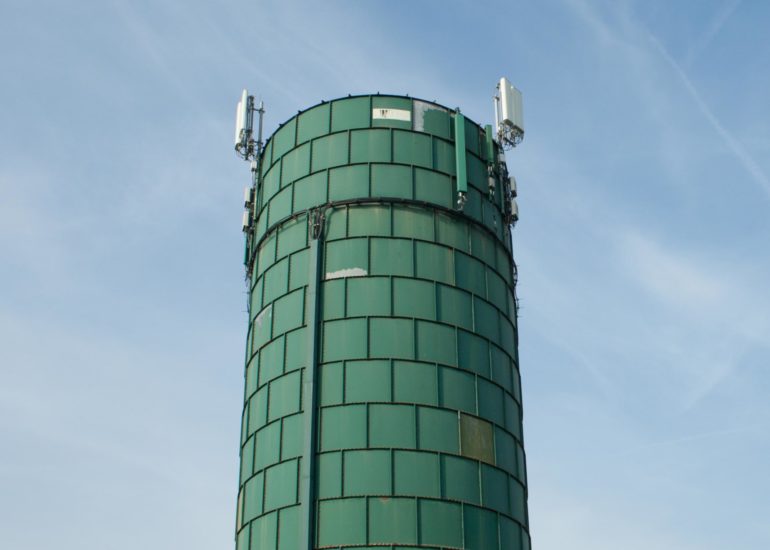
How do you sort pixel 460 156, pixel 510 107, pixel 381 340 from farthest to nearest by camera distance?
pixel 510 107 → pixel 460 156 → pixel 381 340

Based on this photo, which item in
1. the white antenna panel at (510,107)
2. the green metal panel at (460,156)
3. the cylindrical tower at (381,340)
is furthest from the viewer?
the white antenna panel at (510,107)

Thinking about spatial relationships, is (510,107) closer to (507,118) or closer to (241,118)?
(507,118)

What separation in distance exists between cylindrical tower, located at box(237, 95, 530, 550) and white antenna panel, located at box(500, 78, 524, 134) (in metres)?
1.55

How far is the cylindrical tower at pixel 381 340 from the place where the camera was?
38.4 meters

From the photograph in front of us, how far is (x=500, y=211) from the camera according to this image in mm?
47406

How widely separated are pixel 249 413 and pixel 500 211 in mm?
14308

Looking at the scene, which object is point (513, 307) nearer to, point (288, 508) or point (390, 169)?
point (390, 169)

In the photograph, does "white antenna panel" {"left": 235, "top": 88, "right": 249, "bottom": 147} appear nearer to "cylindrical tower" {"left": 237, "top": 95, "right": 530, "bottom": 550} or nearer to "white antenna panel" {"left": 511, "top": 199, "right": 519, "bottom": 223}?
"cylindrical tower" {"left": 237, "top": 95, "right": 530, "bottom": 550}

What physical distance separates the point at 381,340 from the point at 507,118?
13.8 m

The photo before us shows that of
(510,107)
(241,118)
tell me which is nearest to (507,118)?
(510,107)

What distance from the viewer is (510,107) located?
4916 centimetres

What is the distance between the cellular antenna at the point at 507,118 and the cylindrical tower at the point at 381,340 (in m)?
0.97

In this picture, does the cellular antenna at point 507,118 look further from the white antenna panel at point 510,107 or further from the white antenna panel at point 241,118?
the white antenna panel at point 241,118

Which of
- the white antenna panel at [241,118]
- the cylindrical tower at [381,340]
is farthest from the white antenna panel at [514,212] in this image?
the white antenna panel at [241,118]
